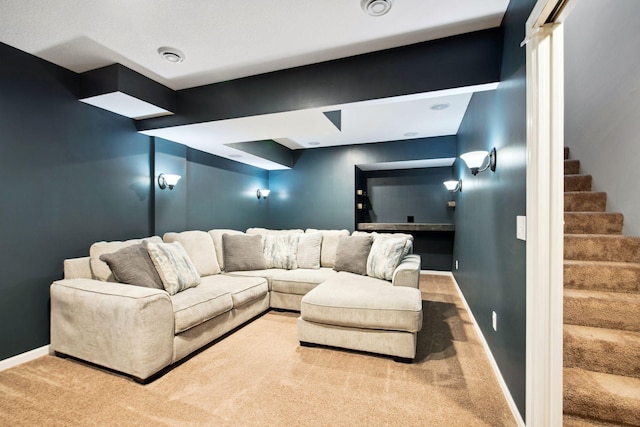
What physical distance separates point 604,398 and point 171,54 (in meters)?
3.61

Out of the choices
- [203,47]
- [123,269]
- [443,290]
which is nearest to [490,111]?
[203,47]

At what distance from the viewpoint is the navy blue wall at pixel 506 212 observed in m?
1.53

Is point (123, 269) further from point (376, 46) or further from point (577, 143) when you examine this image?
point (577, 143)

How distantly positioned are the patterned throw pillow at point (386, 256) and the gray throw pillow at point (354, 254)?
0.10 metres

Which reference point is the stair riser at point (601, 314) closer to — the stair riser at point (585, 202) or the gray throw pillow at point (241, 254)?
the stair riser at point (585, 202)

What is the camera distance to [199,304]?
2322 mm

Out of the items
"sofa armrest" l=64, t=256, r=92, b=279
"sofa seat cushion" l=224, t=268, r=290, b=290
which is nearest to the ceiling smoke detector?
"sofa seat cushion" l=224, t=268, r=290, b=290

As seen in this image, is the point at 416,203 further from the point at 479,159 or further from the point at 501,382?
the point at 501,382

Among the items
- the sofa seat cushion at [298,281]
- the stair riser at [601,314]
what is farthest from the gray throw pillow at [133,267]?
the stair riser at [601,314]

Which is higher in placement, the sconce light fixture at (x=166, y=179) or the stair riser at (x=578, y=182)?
the sconce light fixture at (x=166, y=179)

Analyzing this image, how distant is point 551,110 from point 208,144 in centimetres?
370

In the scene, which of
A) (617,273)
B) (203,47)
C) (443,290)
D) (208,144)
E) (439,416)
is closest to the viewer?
(439,416)

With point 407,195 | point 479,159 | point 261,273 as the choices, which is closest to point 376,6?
point 479,159

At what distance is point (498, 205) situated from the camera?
2014 mm
